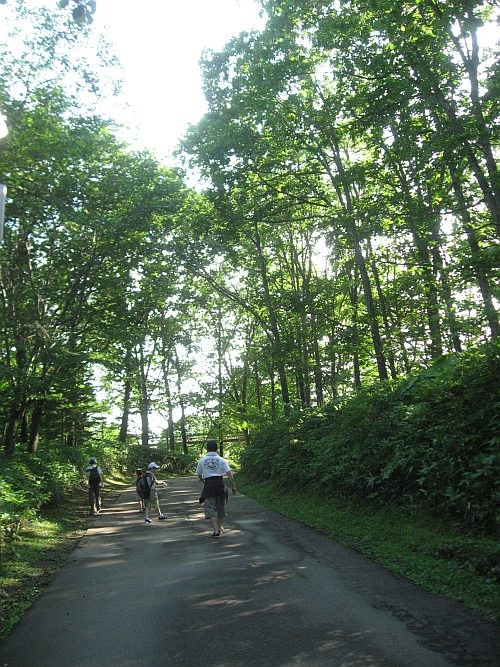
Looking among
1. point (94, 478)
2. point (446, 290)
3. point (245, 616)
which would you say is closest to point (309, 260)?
point (446, 290)

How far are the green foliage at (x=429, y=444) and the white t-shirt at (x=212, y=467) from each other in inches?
101

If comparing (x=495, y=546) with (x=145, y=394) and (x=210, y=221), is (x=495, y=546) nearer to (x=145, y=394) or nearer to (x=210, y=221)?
(x=210, y=221)

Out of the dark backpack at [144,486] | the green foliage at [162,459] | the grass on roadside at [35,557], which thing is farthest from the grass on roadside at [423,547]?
the green foliage at [162,459]

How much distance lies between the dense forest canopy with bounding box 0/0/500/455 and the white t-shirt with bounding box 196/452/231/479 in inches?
204

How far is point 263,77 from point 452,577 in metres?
15.0

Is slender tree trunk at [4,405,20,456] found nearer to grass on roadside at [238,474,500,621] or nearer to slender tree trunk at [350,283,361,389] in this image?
grass on roadside at [238,474,500,621]

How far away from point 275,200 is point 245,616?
16969 mm

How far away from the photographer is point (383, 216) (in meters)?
14.6

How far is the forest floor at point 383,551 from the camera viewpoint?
18.8ft

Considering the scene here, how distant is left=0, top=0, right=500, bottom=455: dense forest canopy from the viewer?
11.3 meters

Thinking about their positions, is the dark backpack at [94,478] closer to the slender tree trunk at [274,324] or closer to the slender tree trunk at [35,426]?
the slender tree trunk at [35,426]

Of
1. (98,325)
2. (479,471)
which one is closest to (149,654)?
(479,471)

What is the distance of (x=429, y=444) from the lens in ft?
30.0

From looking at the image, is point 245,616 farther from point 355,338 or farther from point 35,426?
point 35,426
